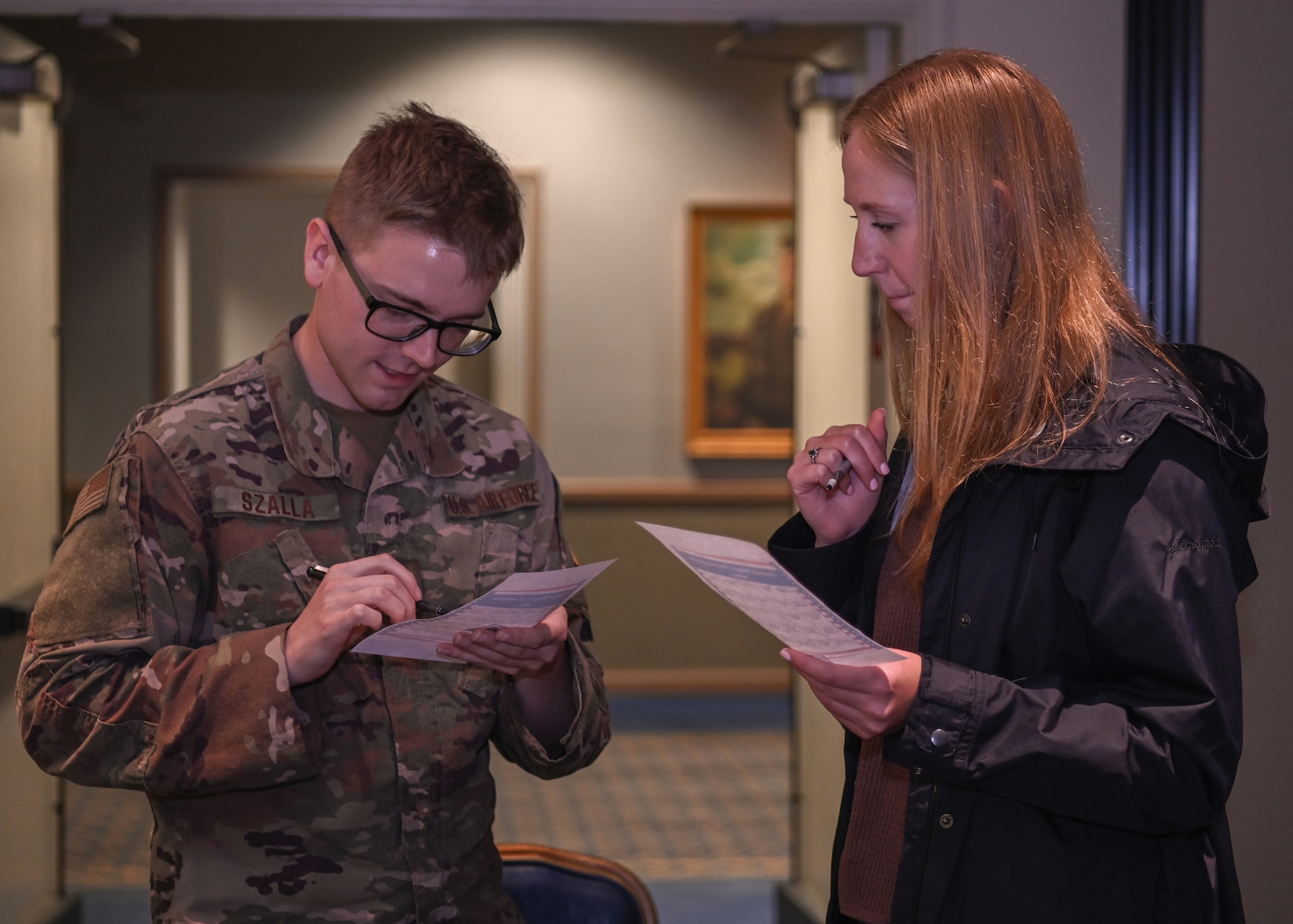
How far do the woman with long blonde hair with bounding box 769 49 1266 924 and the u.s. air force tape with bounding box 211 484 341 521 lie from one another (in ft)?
2.16

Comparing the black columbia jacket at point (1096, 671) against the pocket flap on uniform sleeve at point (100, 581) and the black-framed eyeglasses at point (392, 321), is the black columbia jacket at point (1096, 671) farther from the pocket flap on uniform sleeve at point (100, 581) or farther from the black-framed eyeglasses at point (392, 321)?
the pocket flap on uniform sleeve at point (100, 581)

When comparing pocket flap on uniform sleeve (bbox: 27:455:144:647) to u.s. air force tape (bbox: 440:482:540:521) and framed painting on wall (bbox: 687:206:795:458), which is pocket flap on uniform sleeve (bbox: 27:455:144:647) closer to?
u.s. air force tape (bbox: 440:482:540:521)

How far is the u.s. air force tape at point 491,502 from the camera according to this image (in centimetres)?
158

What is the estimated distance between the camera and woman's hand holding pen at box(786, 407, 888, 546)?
1500 millimetres

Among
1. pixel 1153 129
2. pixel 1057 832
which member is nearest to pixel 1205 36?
pixel 1153 129

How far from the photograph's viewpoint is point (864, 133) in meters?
1.37

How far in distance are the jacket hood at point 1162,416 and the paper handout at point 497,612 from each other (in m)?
0.48

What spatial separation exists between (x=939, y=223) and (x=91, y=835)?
4007mm

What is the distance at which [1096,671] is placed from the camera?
1.24 meters

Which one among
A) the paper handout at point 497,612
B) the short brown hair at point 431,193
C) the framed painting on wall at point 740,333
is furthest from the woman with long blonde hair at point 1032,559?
the framed painting on wall at point 740,333

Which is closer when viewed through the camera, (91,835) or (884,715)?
(884,715)

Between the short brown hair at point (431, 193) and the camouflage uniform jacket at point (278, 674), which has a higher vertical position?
the short brown hair at point (431, 193)

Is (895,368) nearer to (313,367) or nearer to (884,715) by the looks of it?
(884,715)

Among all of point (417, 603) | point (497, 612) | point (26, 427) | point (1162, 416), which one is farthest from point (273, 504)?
point (26, 427)
